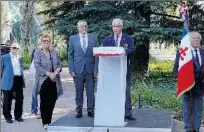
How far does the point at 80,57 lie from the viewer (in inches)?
305

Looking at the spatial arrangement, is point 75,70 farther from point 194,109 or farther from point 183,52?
point 194,109

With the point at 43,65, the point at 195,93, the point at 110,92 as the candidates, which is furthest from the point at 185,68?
the point at 43,65

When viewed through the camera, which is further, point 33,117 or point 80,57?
point 33,117

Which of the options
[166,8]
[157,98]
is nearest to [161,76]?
[166,8]

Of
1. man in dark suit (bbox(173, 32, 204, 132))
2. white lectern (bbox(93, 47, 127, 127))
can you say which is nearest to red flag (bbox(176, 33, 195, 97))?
man in dark suit (bbox(173, 32, 204, 132))

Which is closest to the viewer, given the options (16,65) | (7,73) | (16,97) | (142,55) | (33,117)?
(7,73)

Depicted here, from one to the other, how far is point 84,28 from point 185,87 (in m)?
1.96

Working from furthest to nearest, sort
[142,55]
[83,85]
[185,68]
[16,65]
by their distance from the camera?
[142,55] → [16,65] → [83,85] → [185,68]

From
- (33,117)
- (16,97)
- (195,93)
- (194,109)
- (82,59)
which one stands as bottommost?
(33,117)

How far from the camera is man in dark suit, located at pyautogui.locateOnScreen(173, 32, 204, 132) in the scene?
23.1ft

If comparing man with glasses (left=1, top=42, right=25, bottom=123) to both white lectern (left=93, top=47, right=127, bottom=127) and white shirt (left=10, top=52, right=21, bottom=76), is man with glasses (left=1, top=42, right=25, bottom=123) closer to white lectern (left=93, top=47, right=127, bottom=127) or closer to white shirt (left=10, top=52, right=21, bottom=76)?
white shirt (left=10, top=52, right=21, bottom=76)

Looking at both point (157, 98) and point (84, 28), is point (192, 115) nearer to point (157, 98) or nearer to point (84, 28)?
point (84, 28)

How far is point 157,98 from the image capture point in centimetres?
1057

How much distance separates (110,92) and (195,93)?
131 cm
